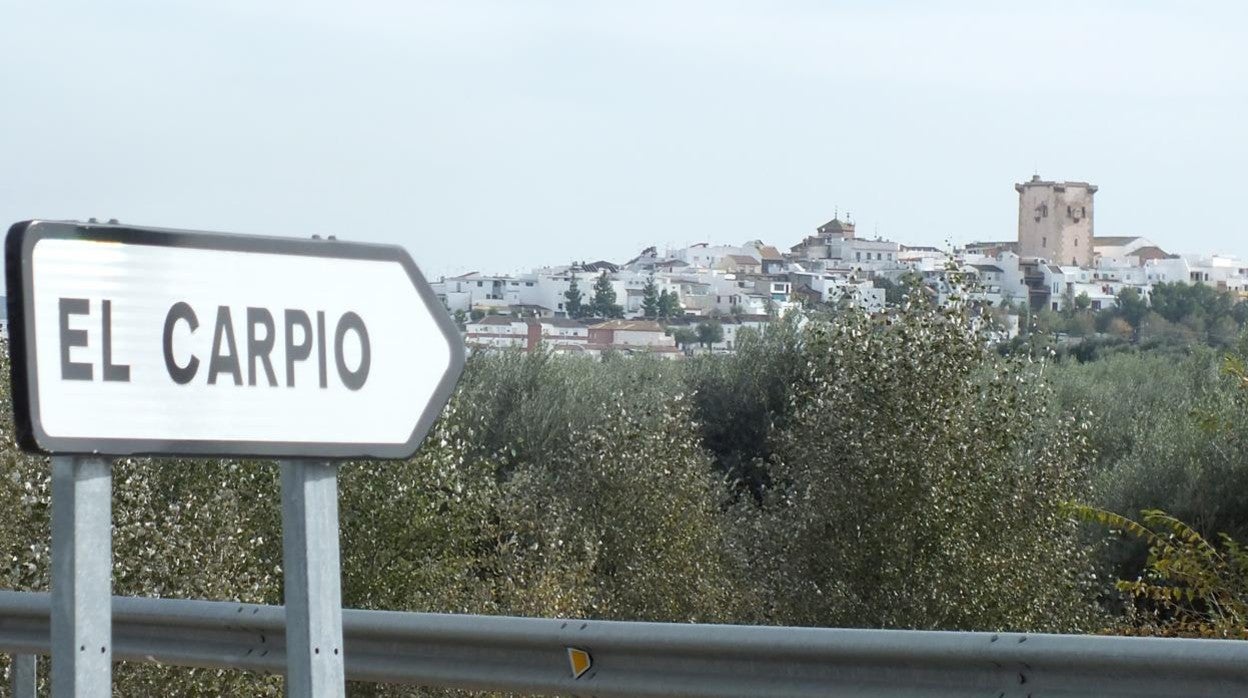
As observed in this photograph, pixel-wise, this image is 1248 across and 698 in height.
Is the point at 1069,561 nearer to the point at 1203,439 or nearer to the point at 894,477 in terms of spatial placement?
the point at 894,477

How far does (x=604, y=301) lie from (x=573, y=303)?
Result: 259cm

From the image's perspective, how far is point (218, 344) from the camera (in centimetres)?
194

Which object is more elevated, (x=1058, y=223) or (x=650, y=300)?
(x=1058, y=223)

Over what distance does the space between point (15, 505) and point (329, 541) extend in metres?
20.2

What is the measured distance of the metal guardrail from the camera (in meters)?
2.97

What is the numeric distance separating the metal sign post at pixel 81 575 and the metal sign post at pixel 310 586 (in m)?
0.20

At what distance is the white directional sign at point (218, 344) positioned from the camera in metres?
1.79

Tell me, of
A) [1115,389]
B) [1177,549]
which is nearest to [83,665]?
[1177,549]

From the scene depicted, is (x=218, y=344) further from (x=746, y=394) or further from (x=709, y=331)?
(x=709, y=331)

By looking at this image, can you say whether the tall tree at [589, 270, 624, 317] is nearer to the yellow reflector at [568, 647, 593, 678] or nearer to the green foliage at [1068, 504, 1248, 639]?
the green foliage at [1068, 504, 1248, 639]

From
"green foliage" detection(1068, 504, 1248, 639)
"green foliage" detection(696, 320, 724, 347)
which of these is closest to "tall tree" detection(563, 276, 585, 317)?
"green foliage" detection(696, 320, 724, 347)

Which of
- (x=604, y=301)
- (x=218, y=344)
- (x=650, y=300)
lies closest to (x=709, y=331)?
(x=650, y=300)

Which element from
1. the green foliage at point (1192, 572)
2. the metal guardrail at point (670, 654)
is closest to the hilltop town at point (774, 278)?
the green foliage at point (1192, 572)

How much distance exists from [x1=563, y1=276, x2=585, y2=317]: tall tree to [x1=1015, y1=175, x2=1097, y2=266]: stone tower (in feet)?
142
